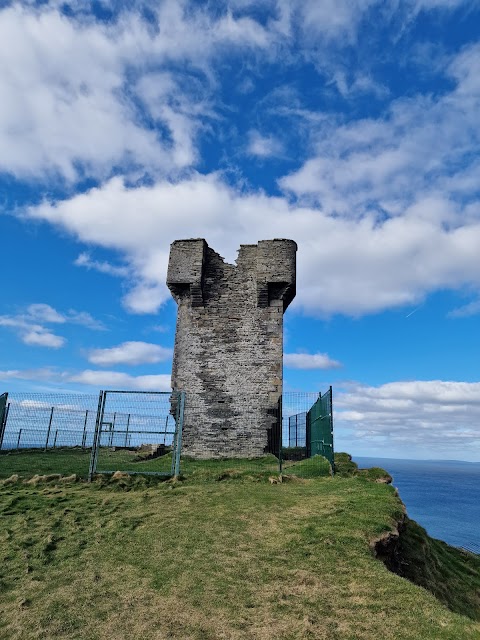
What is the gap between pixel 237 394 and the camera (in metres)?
18.6

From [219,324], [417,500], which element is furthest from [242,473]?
[417,500]

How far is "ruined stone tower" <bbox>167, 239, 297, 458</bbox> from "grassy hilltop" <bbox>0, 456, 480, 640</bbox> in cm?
795

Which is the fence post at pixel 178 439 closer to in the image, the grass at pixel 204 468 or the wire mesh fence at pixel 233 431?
the grass at pixel 204 468

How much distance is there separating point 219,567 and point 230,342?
1376 cm

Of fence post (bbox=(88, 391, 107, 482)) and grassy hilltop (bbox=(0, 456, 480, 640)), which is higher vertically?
fence post (bbox=(88, 391, 107, 482))

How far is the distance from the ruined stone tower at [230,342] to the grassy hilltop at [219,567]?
795cm

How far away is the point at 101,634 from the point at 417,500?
89773 mm

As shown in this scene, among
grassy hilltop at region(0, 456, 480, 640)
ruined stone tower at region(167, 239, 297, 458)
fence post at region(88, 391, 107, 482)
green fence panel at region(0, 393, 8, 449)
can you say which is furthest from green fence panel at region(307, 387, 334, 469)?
green fence panel at region(0, 393, 8, 449)

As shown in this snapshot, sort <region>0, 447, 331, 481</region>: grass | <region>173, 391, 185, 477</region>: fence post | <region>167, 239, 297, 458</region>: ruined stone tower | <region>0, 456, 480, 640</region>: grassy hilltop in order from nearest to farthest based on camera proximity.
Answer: <region>0, 456, 480, 640</region>: grassy hilltop
<region>173, 391, 185, 477</region>: fence post
<region>0, 447, 331, 481</region>: grass
<region>167, 239, 297, 458</region>: ruined stone tower

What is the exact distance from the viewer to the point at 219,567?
5.85 m

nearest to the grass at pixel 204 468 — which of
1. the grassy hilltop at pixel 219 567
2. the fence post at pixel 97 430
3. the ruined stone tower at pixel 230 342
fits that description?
the fence post at pixel 97 430

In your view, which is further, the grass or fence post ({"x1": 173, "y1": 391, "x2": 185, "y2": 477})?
the grass

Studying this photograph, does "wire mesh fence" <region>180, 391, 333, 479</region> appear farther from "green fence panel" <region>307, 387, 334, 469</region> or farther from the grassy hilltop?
the grassy hilltop

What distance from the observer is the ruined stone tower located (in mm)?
18266
